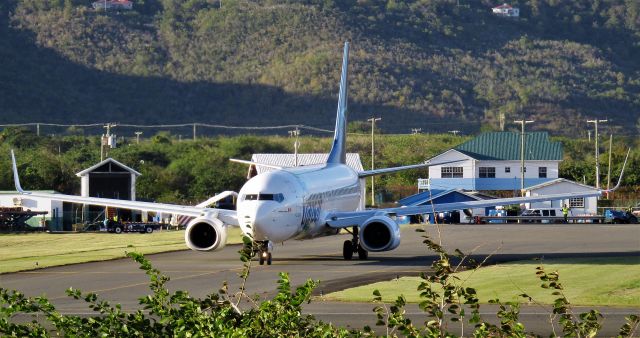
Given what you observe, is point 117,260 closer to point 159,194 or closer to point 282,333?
point 282,333

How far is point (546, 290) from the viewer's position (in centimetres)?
2819

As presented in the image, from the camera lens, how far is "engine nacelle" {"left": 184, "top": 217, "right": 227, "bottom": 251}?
36719 mm

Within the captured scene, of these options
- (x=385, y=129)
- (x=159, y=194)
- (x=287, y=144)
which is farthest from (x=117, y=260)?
(x=385, y=129)

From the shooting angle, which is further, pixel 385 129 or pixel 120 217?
pixel 385 129

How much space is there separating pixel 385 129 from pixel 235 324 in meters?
166

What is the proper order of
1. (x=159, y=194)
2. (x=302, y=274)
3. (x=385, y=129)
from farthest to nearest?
(x=385, y=129)
(x=159, y=194)
(x=302, y=274)

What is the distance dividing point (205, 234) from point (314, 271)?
4227 mm

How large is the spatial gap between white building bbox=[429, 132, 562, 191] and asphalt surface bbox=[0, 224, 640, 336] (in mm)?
51823

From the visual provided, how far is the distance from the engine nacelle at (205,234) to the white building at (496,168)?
69834 mm

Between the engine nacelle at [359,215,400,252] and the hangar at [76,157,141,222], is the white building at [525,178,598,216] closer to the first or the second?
the hangar at [76,157,141,222]

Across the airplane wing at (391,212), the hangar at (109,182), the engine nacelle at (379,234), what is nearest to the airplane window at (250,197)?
the engine nacelle at (379,234)

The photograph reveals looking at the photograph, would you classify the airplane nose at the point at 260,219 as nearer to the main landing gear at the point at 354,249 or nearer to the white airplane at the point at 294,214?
the white airplane at the point at 294,214

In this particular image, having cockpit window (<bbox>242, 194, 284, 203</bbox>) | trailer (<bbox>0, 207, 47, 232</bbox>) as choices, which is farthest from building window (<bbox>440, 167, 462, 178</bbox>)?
cockpit window (<bbox>242, 194, 284, 203</bbox>)

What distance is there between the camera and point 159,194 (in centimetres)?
9706
